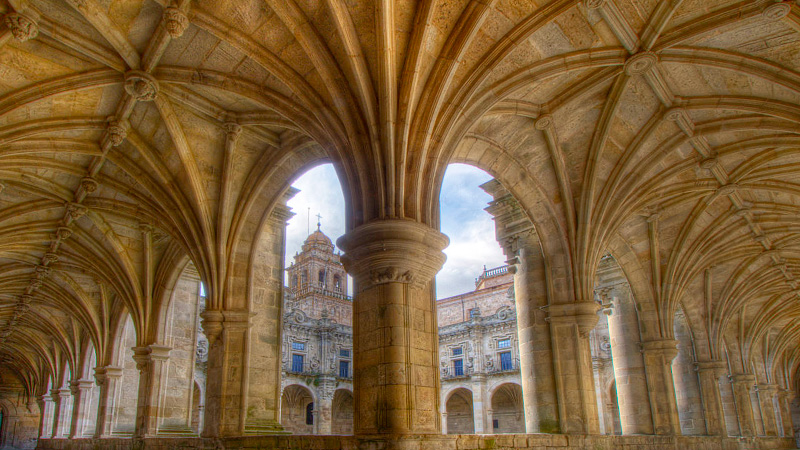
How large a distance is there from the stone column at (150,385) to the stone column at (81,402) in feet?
30.7

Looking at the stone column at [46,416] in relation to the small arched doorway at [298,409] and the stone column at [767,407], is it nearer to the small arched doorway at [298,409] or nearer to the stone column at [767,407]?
the small arched doorway at [298,409]

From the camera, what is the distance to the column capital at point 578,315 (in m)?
11.2

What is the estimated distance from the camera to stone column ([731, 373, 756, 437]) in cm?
2058

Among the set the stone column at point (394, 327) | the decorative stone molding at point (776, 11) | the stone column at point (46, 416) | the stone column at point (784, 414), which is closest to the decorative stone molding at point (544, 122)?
the decorative stone molding at point (776, 11)

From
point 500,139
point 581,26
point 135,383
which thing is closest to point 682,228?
point 500,139

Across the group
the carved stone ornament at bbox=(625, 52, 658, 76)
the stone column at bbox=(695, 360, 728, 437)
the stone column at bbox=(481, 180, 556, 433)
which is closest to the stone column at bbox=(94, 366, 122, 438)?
the stone column at bbox=(481, 180, 556, 433)

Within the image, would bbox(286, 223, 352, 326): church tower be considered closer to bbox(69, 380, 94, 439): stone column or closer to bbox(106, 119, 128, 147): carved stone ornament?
bbox(69, 380, 94, 439): stone column

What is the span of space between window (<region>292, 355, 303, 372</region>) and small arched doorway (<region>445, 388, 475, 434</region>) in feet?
32.2

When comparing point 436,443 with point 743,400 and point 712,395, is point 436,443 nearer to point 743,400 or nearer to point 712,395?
point 712,395

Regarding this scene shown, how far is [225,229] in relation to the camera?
11789mm

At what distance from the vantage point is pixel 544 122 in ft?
35.2

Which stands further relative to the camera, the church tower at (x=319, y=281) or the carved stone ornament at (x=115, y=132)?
the church tower at (x=319, y=281)

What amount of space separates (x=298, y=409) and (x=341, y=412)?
10.8 ft

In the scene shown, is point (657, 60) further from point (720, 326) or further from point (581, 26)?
point (720, 326)
